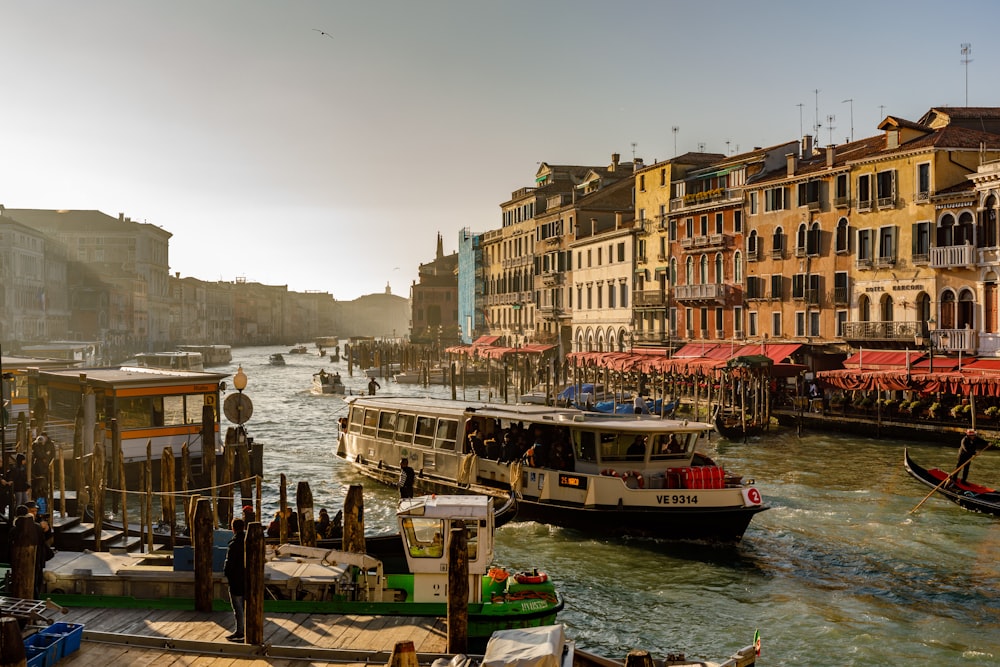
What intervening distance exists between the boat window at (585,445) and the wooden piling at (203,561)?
9.40m

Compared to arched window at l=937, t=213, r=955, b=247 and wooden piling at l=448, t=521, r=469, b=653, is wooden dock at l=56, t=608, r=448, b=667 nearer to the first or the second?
wooden piling at l=448, t=521, r=469, b=653

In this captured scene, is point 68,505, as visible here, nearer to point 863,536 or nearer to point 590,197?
point 863,536

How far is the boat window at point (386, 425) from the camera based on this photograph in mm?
24234

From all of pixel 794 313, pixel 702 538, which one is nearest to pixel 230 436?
pixel 702 538

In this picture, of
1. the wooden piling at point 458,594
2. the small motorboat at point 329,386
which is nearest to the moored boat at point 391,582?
the wooden piling at point 458,594

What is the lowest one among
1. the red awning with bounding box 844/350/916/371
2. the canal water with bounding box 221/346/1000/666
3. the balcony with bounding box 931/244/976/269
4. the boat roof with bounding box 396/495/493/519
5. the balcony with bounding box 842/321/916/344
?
the canal water with bounding box 221/346/1000/666

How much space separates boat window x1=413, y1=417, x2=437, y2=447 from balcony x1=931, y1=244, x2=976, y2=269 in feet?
76.6

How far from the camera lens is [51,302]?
286 ft

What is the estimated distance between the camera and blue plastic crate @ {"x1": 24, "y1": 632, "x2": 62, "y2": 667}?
9.32 m

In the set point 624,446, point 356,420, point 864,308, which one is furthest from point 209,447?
point 864,308

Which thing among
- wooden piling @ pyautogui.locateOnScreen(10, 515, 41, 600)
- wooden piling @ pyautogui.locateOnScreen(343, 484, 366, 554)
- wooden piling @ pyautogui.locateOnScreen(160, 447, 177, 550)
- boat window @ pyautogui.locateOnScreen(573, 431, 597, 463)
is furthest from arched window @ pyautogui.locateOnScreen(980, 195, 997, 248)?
wooden piling @ pyautogui.locateOnScreen(10, 515, 41, 600)

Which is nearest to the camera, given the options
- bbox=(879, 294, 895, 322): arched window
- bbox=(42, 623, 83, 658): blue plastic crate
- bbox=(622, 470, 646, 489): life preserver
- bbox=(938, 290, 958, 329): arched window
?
bbox=(42, 623, 83, 658): blue plastic crate

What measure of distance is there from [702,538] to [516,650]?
10.3 m

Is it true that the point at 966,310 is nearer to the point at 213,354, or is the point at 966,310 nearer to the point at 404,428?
the point at 404,428
